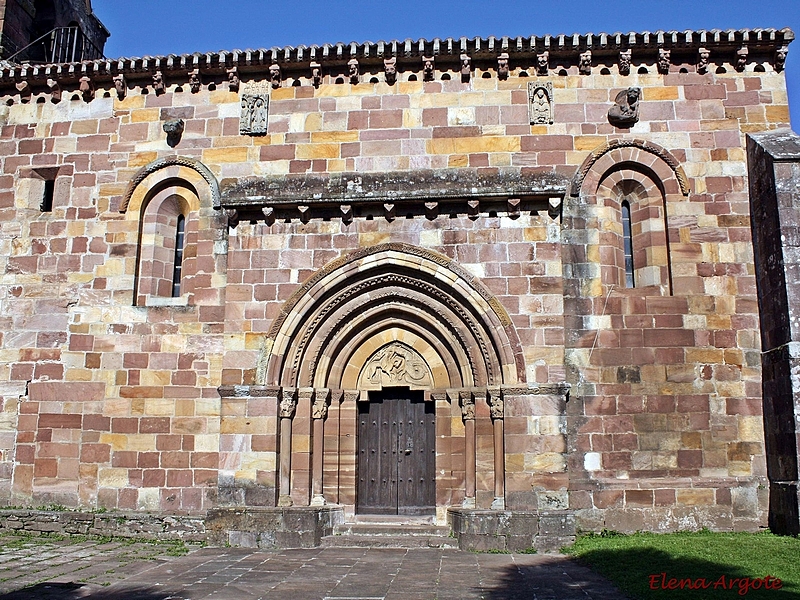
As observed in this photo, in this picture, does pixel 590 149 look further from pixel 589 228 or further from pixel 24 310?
pixel 24 310

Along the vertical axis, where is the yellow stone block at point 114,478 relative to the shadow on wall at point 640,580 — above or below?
above

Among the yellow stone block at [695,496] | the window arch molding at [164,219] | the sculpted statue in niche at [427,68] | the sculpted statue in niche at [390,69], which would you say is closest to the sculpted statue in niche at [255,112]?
the window arch molding at [164,219]

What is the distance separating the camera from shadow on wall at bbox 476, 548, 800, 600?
7000 millimetres

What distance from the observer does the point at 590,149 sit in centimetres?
1152

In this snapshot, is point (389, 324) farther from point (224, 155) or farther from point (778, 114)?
point (778, 114)

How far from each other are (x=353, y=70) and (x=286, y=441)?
5.98 metres

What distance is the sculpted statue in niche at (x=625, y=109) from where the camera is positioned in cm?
1145

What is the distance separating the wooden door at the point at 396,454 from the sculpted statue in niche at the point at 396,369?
8.0 inches

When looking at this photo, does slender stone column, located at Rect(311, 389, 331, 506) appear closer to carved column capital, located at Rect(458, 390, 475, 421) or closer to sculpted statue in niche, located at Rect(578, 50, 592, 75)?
carved column capital, located at Rect(458, 390, 475, 421)

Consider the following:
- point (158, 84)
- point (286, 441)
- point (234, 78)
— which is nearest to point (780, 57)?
point (234, 78)

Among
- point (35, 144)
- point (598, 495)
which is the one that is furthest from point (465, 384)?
point (35, 144)

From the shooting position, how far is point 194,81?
40.4 ft

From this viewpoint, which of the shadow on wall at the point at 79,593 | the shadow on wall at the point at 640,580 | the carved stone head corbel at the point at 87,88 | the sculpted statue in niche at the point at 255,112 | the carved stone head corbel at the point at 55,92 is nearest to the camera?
the shadow on wall at the point at 640,580

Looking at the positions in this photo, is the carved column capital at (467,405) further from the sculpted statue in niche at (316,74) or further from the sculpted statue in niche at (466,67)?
the sculpted statue in niche at (316,74)
